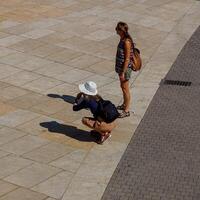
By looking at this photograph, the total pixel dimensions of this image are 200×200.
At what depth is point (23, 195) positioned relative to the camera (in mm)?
8586

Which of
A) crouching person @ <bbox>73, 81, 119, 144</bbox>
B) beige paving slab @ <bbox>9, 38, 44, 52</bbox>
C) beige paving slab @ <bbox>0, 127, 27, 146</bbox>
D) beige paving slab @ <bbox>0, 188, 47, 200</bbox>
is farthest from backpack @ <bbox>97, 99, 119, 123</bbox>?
beige paving slab @ <bbox>9, 38, 44, 52</bbox>

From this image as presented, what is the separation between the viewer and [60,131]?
1057 cm

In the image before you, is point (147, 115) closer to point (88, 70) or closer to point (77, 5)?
point (88, 70)

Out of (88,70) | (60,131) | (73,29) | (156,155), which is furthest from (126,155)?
(73,29)

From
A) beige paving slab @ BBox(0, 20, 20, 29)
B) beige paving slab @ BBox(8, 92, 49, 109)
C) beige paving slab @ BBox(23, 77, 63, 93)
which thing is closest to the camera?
beige paving slab @ BBox(8, 92, 49, 109)

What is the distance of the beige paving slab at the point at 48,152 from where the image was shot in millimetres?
9625

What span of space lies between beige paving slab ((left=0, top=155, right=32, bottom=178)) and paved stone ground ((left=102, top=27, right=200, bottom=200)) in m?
1.52

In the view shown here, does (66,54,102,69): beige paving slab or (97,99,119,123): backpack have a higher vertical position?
(97,99,119,123): backpack

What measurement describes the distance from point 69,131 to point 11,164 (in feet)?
5.17

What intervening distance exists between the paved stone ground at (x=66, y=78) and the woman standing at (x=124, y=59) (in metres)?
0.31

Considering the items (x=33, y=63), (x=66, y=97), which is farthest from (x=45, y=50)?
(x=66, y=97)

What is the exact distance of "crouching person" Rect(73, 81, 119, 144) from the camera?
9.96 m

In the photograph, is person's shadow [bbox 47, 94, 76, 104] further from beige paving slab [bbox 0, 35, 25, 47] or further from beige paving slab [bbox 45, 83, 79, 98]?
beige paving slab [bbox 0, 35, 25, 47]

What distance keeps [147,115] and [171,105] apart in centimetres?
74
